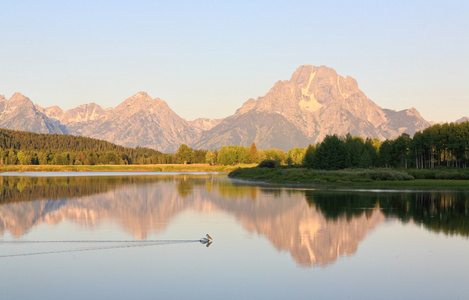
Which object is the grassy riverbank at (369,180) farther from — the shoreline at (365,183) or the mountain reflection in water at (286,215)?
the mountain reflection in water at (286,215)

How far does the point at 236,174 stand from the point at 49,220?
104930 millimetres

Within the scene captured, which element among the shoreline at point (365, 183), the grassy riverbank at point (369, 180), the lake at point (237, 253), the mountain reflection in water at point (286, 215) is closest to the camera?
the lake at point (237, 253)

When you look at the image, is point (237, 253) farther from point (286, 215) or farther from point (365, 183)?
point (365, 183)

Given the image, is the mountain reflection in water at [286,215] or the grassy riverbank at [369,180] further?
the grassy riverbank at [369,180]

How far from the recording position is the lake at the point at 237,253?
20.7m

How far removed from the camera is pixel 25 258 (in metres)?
26.8

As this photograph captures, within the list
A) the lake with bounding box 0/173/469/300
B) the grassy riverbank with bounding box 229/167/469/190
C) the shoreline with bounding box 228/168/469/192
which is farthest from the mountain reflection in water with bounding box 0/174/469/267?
the grassy riverbank with bounding box 229/167/469/190

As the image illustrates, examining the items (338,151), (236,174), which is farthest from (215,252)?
(236,174)

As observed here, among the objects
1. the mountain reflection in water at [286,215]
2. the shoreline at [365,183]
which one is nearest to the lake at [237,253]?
the mountain reflection in water at [286,215]

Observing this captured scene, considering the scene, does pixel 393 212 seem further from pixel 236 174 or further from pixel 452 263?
pixel 236 174

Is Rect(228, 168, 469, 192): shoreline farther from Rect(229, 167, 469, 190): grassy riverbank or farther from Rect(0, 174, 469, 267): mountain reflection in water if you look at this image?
Rect(0, 174, 469, 267): mountain reflection in water

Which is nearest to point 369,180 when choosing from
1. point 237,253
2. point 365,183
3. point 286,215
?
point 365,183

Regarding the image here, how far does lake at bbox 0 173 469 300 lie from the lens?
67.8 ft

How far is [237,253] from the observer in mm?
28344
